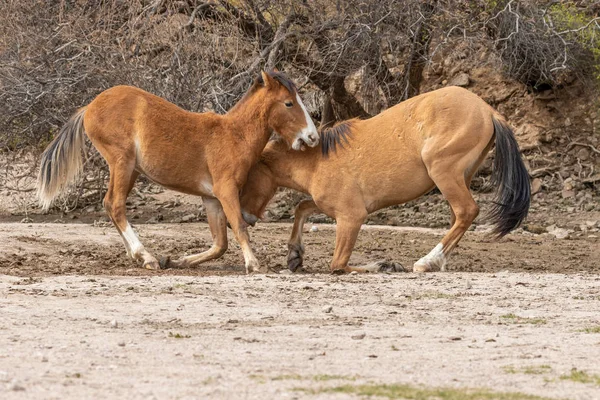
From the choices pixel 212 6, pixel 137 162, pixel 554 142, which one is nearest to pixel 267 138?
pixel 137 162

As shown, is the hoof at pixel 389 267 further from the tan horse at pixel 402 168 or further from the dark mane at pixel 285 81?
the dark mane at pixel 285 81

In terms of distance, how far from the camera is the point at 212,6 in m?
14.4

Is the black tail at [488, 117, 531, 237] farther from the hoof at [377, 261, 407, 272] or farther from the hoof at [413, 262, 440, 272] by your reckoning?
the hoof at [377, 261, 407, 272]

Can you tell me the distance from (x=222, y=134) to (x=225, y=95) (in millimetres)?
3372

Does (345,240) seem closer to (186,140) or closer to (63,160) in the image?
(186,140)

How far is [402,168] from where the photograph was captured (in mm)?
10320

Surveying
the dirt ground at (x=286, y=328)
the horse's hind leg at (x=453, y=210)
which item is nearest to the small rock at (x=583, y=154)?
the dirt ground at (x=286, y=328)

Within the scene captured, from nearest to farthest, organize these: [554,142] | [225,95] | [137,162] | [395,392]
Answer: [395,392]
[137,162]
[225,95]
[554,142]

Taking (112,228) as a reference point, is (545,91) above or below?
below

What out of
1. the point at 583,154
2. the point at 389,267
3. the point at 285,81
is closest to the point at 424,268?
the point at 389,267

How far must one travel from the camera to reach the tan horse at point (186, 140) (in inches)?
399

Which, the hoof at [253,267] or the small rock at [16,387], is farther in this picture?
the hoof at [253,267]

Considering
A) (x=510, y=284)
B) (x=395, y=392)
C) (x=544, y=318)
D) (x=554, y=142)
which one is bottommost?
(x=554, y=142)

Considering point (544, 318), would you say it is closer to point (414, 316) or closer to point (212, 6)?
point (414, 316)
